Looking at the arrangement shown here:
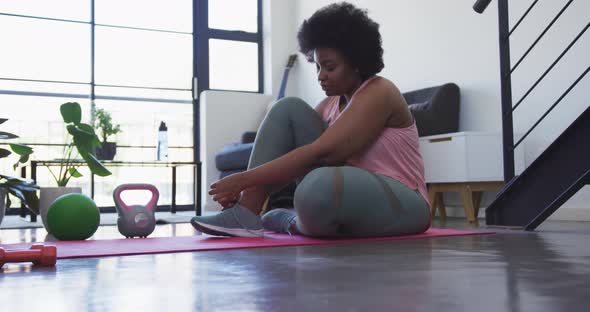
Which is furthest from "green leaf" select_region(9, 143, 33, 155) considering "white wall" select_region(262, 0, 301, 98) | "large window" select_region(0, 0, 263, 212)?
"white wall" select_region(262, 0, 301, 98)

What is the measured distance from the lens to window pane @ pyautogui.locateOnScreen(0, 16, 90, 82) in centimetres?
544

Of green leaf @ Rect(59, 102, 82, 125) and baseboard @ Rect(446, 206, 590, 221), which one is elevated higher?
green leaf @ Rect(59, 102, 82, 125)

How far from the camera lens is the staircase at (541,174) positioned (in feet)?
6.72

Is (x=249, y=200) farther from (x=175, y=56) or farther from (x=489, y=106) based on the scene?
(x=175, y=56)

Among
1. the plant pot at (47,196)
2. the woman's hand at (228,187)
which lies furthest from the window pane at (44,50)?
the woman's hand at (228,187)

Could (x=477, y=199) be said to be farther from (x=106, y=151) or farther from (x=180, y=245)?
(x=106, y=151)

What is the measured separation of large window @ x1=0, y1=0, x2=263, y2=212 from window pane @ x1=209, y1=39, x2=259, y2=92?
0.04 ft

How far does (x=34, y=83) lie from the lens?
549 cm

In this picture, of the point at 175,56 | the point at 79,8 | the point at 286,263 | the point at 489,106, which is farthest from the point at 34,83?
the point at 286,263

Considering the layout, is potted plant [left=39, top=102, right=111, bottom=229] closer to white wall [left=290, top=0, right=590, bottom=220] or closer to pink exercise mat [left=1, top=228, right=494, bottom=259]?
pink exercise mat [left=1, top=228, right=494, bottom=259]

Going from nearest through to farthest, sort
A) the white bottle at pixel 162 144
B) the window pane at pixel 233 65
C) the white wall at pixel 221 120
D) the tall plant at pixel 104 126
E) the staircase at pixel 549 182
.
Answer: the staircase at pixel 549 182
the tall plant at pixel 104 126
the white bottle at pixel 162 144
the white wall at pixel 221 120
the window pane at pixel 233 65

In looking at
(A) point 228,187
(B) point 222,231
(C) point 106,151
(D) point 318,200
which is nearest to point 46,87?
(C) point 106,151

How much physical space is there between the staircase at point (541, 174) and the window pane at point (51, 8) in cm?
444

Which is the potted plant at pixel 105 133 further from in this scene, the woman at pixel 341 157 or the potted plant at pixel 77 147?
the woman at pixel 341 157
